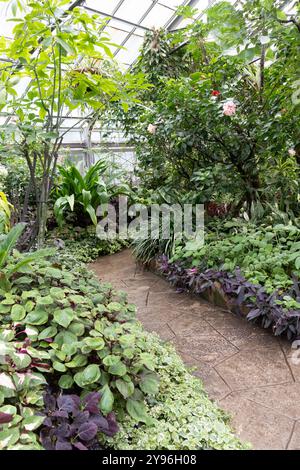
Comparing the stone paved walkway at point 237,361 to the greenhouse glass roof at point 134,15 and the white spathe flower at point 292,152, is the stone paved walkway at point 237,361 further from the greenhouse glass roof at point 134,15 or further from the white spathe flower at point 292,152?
the greenhouse glass roof at point 134,15

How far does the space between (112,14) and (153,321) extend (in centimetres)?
547

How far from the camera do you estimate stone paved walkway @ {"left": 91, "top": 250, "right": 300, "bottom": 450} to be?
1.24 meters

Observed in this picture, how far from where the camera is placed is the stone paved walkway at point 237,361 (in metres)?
1.24

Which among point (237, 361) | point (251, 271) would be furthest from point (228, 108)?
point (237, 361)

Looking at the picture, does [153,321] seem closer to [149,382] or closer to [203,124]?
Answer: [149,382]

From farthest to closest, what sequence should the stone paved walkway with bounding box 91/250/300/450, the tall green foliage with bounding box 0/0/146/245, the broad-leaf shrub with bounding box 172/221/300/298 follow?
1. the broad-leaf shrub with bounding box 172/221/300/298
2. the tall green foliage with bounding box 0/0/146/245
3. the stone paved walkway with bounding box 91/250/300/450

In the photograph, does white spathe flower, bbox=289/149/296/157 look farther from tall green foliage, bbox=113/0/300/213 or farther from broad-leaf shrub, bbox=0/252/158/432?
broad-leaf shrub, bbox=0/252/158/432

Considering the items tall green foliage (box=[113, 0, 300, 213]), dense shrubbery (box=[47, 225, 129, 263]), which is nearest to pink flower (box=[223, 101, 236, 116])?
tall green foliage (box=[113, 0, 300, 213])

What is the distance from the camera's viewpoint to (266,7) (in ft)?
4.69

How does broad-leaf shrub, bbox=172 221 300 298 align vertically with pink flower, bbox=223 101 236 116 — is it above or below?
below

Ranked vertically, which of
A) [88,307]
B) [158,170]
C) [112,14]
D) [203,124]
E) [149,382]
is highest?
[112,14]

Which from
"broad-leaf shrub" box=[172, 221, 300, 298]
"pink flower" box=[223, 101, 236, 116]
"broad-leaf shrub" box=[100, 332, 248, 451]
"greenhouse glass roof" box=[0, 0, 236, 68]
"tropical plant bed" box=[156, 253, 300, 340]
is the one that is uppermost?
"greenhouse glass roof" box=[0, 0, 236, 68]

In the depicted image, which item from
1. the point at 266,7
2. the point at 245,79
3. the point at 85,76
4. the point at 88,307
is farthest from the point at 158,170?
the point at 88,307

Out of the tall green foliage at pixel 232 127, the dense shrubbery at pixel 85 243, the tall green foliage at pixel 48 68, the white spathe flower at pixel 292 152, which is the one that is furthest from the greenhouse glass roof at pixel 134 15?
the tall green foliage at pixel 48 68
